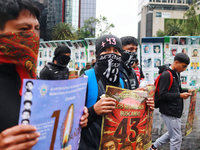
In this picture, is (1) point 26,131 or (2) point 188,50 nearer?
(1) point 26,131

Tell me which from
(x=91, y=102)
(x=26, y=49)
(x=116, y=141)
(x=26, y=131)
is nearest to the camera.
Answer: (x=26, y=131)

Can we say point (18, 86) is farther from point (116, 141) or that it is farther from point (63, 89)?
point (116, 141)

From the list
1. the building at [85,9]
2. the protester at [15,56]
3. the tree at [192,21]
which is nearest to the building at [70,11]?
the building at [85,9]

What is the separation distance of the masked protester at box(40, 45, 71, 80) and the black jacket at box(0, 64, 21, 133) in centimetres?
269

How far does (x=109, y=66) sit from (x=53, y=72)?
2.06 metres

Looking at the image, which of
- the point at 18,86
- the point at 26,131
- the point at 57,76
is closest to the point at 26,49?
the point at 18,86

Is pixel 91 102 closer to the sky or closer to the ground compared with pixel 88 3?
closer to the ground

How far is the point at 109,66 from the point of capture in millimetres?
2221

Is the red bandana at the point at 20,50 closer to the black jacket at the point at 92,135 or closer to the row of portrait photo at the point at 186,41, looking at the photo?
the black jacket at the point at 92,135

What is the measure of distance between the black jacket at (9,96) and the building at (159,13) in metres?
99.3

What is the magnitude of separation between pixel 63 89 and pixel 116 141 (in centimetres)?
92

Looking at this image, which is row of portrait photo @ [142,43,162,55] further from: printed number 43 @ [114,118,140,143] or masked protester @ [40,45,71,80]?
printed number 43 @ [114,118,140,143]

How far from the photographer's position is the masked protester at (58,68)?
394cm

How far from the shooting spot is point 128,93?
1938 mm
